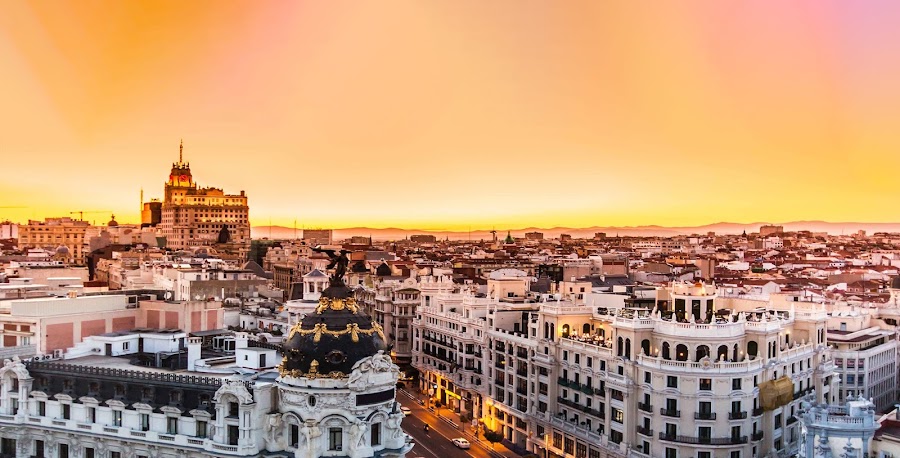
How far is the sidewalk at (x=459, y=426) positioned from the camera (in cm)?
9556

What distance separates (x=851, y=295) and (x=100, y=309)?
119 metres

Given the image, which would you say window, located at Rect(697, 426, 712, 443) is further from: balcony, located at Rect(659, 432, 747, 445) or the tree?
the tree

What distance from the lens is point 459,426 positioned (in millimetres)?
107125

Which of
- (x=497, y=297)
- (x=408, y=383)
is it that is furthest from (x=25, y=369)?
(x=408, y=383)

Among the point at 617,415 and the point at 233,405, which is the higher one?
the point at 233,405

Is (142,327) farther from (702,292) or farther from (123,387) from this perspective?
(702,292)

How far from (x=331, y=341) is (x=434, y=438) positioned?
46057 millimetres

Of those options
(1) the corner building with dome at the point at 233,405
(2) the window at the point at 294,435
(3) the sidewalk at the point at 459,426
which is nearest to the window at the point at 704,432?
(3) the sidewalk at the point at 459,426

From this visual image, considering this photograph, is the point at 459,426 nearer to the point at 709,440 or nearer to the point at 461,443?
the point at 461,443

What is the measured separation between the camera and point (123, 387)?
206 feet

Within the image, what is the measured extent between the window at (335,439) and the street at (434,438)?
34.4 metres

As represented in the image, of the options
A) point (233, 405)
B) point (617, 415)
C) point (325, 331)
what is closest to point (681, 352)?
point (617, 415)

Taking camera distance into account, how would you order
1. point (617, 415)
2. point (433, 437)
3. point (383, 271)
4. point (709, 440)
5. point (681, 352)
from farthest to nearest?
point (383, 271), point (433, 437), point (617, 415), point (681, 352), point (709, 440)

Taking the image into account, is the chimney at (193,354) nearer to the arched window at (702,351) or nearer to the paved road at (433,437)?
the paved road at (433,437)
